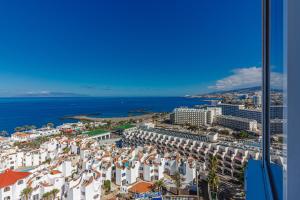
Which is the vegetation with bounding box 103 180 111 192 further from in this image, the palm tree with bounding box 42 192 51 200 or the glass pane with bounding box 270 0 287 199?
the glass pane with bounding box 270 0 287 199

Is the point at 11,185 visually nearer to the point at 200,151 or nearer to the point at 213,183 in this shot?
the point at 213,183

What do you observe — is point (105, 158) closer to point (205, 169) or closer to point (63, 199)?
point (63, 199)

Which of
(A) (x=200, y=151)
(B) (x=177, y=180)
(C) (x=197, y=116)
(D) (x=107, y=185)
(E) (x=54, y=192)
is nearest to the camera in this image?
(E) (x=54, y=192)

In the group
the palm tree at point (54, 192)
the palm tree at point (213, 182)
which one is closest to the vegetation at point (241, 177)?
the palm tree at point (213, 182)

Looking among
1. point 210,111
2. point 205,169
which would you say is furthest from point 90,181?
point 210,111

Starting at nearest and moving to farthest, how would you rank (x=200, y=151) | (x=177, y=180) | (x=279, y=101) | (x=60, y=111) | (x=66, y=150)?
(x=279, y=101), (x=177, y=180), (x=200, y=151), (x=66, y=150), (x=60, y=111)

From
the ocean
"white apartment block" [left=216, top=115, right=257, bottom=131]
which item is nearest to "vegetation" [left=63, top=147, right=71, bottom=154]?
"white apartment block" [left=216, top=115, right=257, bottom=131]

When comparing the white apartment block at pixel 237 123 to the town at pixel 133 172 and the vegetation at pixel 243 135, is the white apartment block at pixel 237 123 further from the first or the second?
Result: the town at pixel 133 172

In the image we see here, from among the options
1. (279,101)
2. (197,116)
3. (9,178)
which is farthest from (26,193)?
(197,116)
